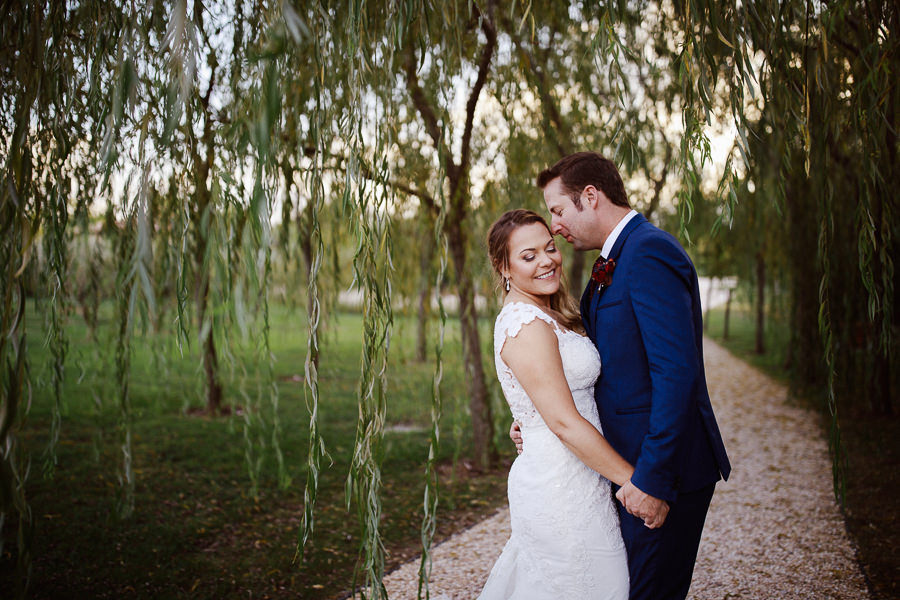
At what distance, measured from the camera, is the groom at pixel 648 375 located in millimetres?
1453

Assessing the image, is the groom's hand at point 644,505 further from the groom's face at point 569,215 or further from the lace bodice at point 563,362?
the groom's face at point 569,215

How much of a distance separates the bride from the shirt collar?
182 mm

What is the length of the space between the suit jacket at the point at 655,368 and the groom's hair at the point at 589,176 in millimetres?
108

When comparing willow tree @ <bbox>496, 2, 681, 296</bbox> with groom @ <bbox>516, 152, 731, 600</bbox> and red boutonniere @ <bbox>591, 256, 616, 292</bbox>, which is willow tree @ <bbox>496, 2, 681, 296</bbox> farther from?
red boutonniere @ <bbox>591, 256, 616, 292</bbox>

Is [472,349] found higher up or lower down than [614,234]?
lower down

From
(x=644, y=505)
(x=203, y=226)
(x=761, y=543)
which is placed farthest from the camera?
(x=761, y=543)

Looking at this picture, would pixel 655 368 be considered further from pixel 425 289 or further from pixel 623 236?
pixel 425 289

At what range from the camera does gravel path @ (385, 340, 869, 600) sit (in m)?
2.83

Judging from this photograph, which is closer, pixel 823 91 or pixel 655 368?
pixel 655 368

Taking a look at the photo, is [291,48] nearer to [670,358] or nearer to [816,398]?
[670,358]

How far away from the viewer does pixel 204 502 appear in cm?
406

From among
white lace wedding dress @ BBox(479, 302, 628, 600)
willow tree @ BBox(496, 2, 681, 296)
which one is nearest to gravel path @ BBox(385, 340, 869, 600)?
white lace wedding dress @ BBox(479, 302, 628, 600)

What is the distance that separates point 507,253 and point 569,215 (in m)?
0.24

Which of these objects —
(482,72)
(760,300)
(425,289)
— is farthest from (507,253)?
(760,300)
